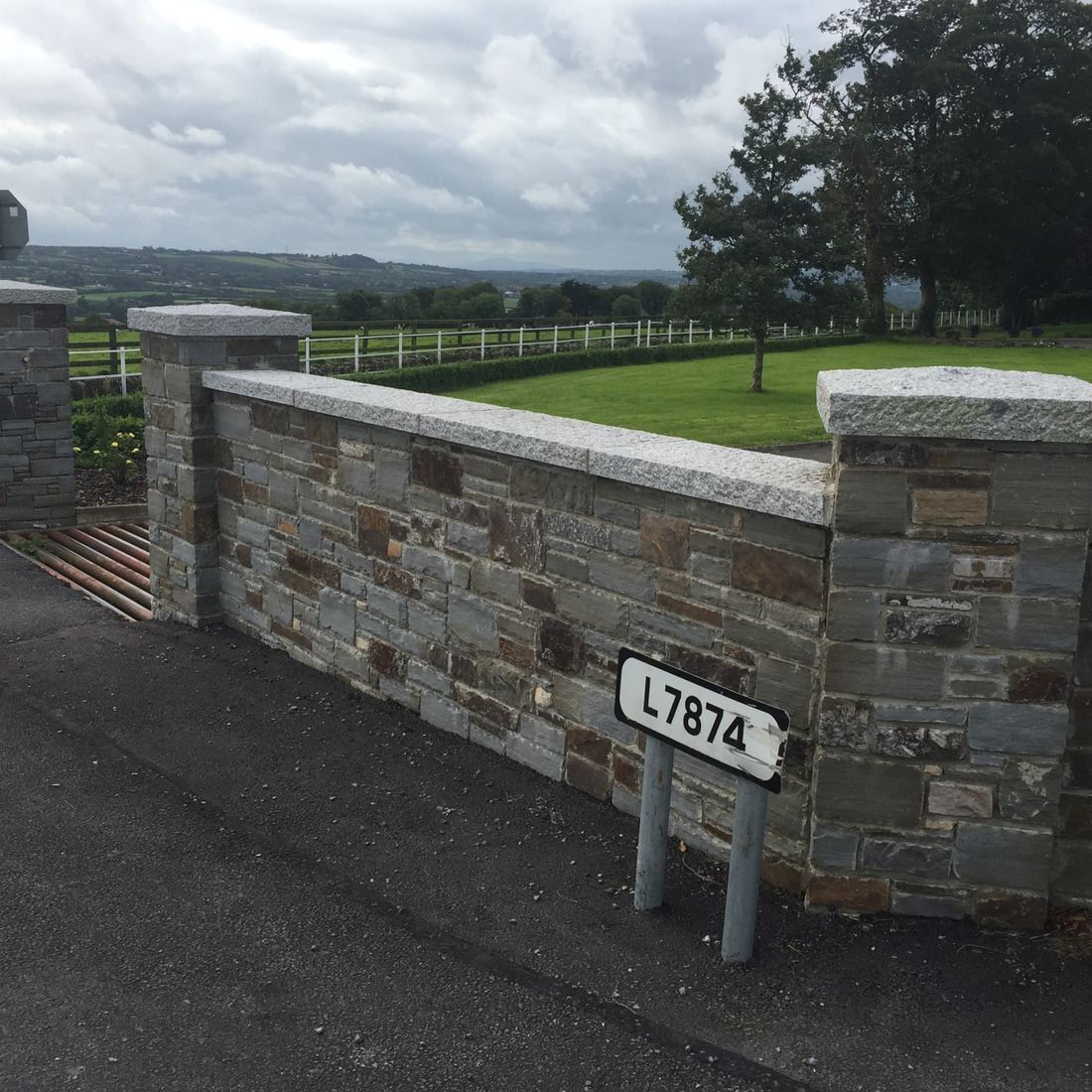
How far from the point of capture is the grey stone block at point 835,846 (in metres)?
4.12

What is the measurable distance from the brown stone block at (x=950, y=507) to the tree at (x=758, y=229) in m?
23.2

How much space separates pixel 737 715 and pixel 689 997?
0.96m

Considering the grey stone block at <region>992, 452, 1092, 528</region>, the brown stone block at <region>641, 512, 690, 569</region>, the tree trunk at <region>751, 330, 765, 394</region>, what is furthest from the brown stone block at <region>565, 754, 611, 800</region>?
the tree trunk at <region>751, 330, 765, 394</region>

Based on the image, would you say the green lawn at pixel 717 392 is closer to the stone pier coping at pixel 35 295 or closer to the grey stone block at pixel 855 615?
the stone pier coping at pixel 35 295

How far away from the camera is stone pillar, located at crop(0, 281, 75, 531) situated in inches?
433

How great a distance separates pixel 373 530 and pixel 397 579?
306 millimetres

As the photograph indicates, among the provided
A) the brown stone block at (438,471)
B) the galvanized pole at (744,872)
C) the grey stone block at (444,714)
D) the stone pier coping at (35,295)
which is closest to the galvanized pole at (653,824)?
the galvanized pole at (744,872)

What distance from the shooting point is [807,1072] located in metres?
3.44

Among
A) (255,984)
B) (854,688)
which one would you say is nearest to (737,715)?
(854,688)

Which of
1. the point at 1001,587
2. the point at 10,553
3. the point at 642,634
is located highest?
the point at 1001,587

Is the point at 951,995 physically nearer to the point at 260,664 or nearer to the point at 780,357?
the point at 260,664

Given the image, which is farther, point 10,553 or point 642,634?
point 10,553

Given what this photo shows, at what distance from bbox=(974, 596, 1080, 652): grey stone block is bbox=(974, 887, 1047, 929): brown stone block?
92 cm

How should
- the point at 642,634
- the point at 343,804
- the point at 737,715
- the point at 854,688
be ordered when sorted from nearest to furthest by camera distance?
the point at 737,715 < the point at 854,688 < the point at 642,634 < the point at 343,804
